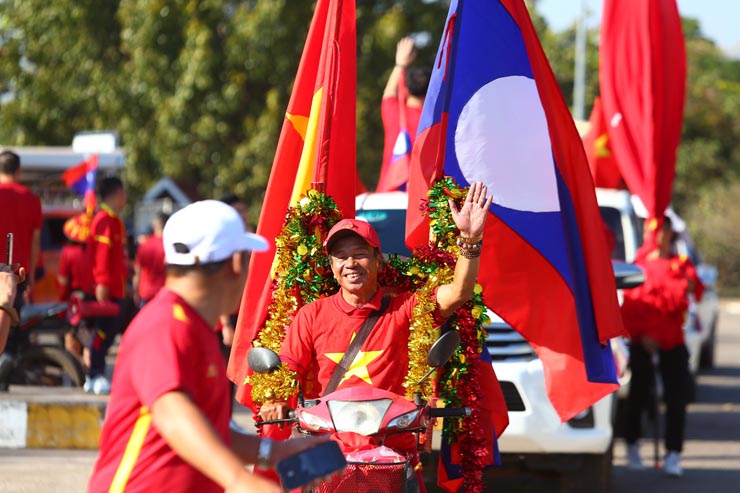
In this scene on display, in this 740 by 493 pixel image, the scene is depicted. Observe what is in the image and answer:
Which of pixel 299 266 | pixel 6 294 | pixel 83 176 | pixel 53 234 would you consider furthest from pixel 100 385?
pixel 53 234

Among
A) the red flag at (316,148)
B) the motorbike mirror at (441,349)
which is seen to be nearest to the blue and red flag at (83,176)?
the red flag at (316,148)

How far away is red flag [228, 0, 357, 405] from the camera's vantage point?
290 inches

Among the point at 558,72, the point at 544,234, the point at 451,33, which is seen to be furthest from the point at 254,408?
the point at 558,72

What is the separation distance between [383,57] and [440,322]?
20.4 m

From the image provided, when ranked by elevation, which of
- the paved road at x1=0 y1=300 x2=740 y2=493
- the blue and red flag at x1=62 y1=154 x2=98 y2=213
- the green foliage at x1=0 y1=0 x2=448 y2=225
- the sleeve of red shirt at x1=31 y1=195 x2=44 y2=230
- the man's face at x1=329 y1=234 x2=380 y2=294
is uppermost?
the green foliage at x1=0 y1=0 x2=448 y2=225

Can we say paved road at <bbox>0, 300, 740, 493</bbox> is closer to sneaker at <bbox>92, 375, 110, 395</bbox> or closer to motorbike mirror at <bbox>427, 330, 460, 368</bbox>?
sneaker at <bbox>92, 375, 110, 395</bbox>

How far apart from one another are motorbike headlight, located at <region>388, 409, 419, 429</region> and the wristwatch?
1292 millimetres

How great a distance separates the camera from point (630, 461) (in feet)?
36.3

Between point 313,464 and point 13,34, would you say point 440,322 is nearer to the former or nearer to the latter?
point 313,464

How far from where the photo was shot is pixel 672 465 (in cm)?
1073

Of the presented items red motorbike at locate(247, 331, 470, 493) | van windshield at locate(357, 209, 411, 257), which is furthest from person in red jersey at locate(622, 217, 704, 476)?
red motorbike at locate(247, 331, 470, 493)

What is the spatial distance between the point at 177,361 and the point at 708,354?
56.8 ft

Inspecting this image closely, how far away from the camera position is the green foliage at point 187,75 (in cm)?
2611

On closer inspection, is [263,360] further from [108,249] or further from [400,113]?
[108,249]
